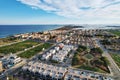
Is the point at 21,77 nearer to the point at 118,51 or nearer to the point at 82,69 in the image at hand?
the point at 82,69

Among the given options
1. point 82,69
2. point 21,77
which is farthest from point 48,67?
point 82,69

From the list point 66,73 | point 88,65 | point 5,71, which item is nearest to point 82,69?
point 88,65

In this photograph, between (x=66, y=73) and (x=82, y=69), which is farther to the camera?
(x=82, y=69)

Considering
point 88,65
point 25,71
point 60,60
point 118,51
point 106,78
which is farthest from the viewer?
point 118,51

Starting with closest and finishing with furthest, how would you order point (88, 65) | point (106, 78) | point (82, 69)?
point (106, 78)
point (82, 69)
point (88, 65)

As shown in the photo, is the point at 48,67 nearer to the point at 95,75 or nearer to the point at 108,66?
the point at 95,75

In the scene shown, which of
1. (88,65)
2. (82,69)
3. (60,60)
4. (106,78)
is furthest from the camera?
(60,60)

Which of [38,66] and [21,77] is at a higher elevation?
[38,66]

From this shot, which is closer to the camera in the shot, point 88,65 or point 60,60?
point 88,65

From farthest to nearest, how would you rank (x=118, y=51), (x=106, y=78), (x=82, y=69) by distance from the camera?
(x=118, y=51)
(x=82, y=69)
(x=106, y=78)
